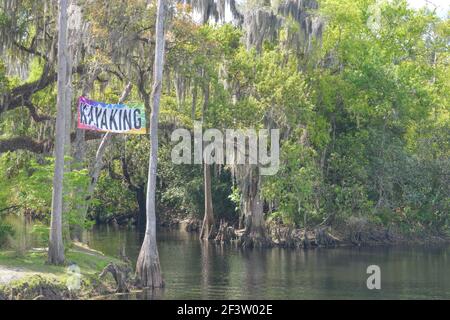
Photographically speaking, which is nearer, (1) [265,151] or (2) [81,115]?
(2) [81,115]

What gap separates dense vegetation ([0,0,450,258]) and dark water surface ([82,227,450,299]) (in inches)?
133

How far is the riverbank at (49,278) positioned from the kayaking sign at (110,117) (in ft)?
14.3

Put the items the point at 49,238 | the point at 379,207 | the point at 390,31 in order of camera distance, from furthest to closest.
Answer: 1. the point at 390,31
2. the point at 379,207
3. the point at 49,238

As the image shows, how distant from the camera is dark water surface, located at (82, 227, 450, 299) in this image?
26.0 m

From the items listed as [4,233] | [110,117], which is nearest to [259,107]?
[110,117]

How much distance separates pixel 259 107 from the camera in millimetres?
39469

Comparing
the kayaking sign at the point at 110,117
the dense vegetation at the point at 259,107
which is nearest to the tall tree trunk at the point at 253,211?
the dense vegetation at the point at 259,107

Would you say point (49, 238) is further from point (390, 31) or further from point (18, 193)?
point (390, 31)

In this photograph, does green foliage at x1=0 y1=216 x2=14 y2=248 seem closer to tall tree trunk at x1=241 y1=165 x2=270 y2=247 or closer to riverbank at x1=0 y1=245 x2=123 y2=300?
riverbank at x1=0 y1=245 x2=123 y2=300

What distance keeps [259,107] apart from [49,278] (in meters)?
18.8

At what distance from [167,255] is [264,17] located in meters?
11.8

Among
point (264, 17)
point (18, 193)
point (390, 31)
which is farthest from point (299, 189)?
point (18, 193)

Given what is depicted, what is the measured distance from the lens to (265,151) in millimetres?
40438

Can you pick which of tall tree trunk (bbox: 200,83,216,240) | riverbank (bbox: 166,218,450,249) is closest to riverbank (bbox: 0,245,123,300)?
riverbank (bbox: 166,218,450,249)
